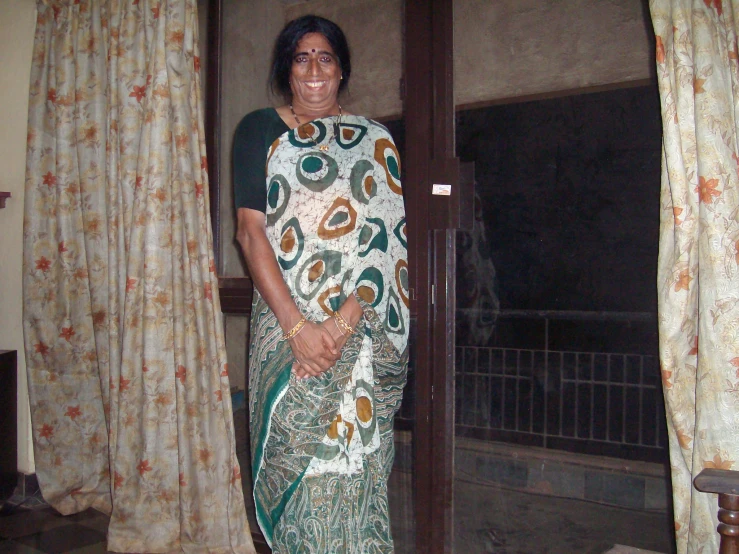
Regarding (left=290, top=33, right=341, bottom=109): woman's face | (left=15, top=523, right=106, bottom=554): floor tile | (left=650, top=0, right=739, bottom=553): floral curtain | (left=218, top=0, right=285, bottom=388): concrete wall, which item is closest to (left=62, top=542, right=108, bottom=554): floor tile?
(left=15, top=523, right=106, bottom=554): floor tile

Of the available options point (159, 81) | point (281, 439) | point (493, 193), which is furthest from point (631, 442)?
point (159, 81)

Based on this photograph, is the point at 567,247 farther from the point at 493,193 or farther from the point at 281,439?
the point at 281,439

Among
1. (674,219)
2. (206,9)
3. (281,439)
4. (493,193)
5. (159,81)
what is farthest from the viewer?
(206,9)

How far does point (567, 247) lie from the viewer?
1.64m

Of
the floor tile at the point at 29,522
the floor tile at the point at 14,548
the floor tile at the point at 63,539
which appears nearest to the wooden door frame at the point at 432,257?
the floor tile at the point at 63,539

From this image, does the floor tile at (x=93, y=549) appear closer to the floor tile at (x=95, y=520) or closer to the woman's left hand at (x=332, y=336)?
the floor tile at (x=95, y=520)

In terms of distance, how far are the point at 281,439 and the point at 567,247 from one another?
0.89 metres

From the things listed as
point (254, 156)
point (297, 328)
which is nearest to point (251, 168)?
point (254, 156)

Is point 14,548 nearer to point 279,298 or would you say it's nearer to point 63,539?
point 63,539

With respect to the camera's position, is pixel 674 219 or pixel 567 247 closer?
pixel 674 219

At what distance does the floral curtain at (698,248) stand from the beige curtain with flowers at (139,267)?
4.15ft

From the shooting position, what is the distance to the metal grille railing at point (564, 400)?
1.57 metres

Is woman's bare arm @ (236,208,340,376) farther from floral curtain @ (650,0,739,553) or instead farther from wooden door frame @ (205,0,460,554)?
floral curtain @ (650,0,739,553)

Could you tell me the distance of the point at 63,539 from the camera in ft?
6.87
